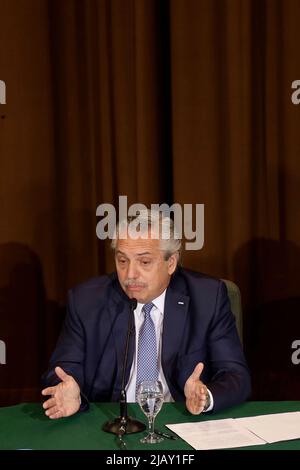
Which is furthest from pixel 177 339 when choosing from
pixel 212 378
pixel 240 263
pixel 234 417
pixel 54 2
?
pixel 54 2

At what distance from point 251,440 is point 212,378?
2.17 feet

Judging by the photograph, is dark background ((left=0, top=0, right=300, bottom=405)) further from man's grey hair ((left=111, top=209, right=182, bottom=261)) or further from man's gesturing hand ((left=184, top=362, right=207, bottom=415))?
man's gesturing hand ((left=184, top=362, right=207, bottom=415))

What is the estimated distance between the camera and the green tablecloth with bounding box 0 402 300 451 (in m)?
1.82

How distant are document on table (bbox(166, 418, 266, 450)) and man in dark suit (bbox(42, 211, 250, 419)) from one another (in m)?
0.44

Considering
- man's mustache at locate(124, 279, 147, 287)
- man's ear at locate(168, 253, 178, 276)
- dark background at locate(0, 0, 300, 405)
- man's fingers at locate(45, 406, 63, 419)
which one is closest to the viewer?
man's fingers at locate(45, 406, 63, 419)

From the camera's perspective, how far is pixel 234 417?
2.09 meters

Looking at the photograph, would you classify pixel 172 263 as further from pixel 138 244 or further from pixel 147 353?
pixel 147 353

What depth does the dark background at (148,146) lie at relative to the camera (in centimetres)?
358

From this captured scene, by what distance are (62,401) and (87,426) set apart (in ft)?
0.41

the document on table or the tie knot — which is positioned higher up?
the tie knot

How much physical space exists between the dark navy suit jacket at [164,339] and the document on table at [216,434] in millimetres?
492

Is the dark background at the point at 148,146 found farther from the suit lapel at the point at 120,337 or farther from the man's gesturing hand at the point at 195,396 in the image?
the man's gesturing hand at the point at 195,396

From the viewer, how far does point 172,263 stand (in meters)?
2.66

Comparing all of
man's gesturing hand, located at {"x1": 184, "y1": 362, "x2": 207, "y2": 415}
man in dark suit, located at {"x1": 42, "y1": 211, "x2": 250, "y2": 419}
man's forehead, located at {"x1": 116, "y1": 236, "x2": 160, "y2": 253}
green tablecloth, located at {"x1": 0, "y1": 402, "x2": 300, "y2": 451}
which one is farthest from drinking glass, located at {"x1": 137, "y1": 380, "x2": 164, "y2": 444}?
man's forehead, located at {"x1": 116, "y1": 236, "x2": 160, "y2": 253}
